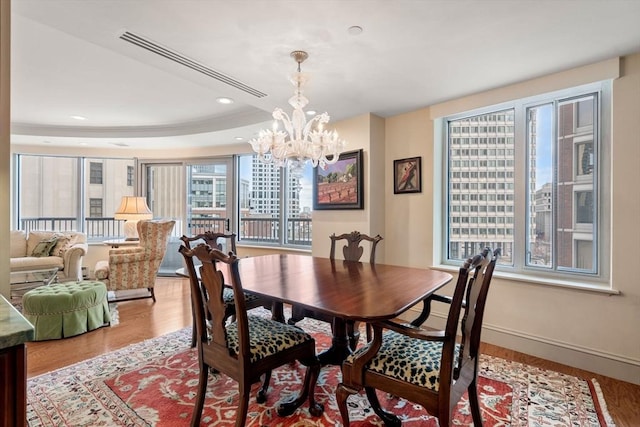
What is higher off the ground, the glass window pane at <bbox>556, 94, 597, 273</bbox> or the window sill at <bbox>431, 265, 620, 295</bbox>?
the glass window pane at <bbox>556, 94, 597, 273</bbox>

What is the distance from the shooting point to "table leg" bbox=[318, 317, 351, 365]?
2088 millimetres

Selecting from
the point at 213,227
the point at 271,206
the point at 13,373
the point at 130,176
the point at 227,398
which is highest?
the point at 130,176

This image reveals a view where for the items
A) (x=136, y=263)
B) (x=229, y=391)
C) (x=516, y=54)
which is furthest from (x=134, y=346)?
(x=516, y=54)

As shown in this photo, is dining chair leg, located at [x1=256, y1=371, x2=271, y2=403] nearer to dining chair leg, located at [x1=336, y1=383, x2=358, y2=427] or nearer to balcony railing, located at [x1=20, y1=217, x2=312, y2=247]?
dining chair leg, located at [x1=336, y1=383, x2=358, y2=427]

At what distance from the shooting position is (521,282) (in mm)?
2812

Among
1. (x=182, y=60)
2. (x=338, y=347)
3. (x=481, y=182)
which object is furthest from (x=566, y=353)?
(x=182, y=60)

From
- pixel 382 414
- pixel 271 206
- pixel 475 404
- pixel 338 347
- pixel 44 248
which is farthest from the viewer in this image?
pixel 271 206

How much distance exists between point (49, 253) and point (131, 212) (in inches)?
47.3

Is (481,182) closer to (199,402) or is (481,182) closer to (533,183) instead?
(533,183)

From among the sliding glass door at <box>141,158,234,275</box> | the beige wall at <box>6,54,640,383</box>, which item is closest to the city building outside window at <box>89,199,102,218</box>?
the sliding glass door at <box>141,158,234,275</box>

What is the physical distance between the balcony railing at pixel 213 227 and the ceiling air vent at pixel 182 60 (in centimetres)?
265

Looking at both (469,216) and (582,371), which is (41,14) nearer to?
(469,216)

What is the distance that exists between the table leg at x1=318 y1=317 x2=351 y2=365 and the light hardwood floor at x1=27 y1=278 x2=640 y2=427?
1501 mm

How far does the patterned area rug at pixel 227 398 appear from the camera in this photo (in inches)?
71.5
